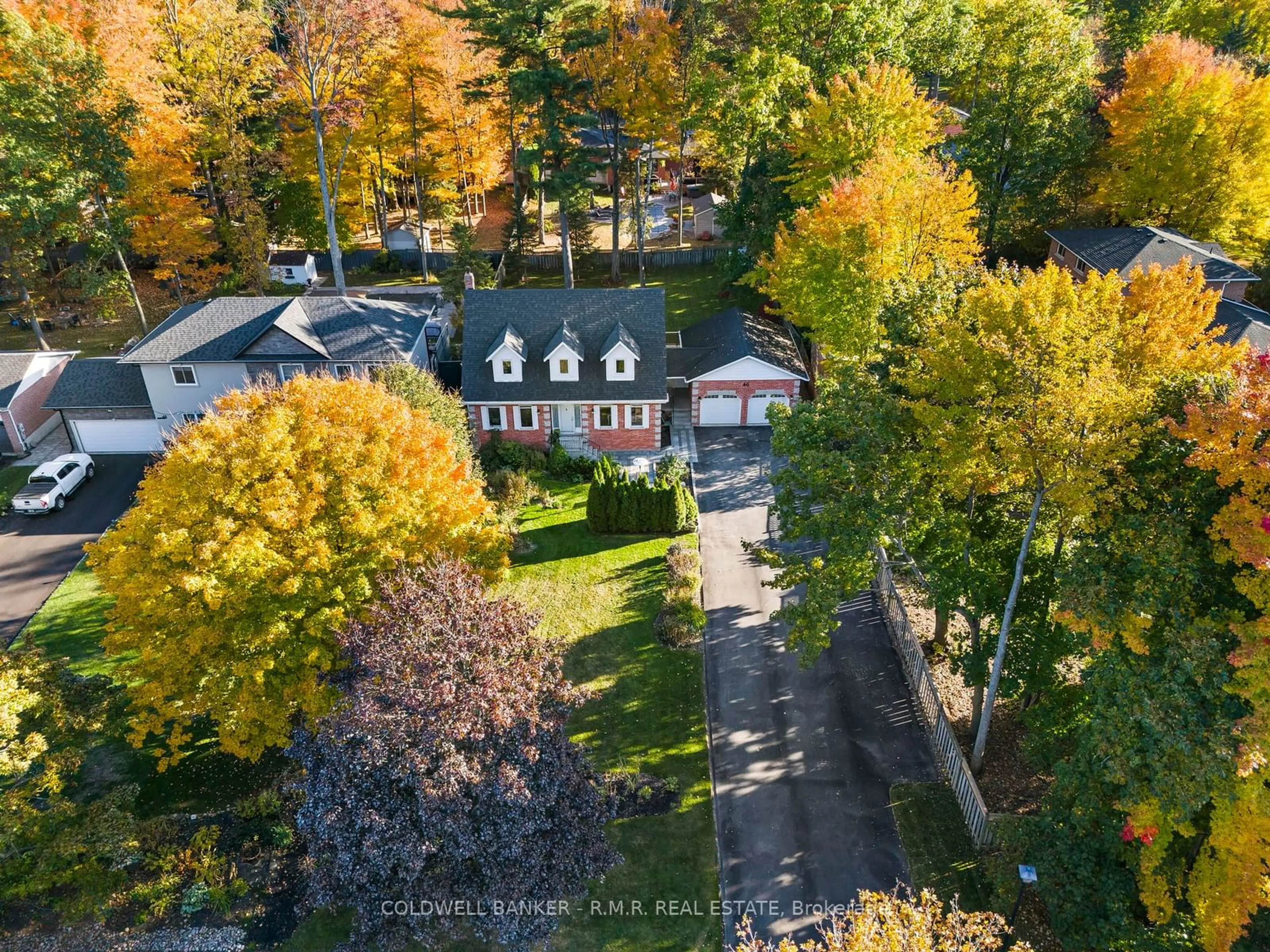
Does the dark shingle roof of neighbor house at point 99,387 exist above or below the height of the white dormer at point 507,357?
below

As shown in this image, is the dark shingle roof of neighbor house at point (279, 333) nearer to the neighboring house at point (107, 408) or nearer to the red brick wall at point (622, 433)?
the neighboring house at point (107, 408)

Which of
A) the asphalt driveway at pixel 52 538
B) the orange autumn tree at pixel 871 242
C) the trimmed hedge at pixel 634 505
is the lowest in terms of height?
the asphalt driveway at pixel 52 538

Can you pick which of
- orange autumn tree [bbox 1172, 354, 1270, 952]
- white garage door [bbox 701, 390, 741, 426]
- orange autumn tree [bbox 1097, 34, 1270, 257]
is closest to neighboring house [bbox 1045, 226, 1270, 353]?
orange autumn tree [bbox 1097, 34, 1270, 257]

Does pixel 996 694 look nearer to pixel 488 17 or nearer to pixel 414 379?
pixel 414 379

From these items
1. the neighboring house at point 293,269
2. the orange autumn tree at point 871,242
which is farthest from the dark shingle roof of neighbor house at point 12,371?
the orange autumn tree at point 871,242

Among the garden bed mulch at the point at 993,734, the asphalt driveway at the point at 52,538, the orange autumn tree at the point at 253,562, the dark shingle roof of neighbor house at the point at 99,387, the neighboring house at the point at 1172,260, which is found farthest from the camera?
the dark shingle roof of neighbor house at the point at 99,387

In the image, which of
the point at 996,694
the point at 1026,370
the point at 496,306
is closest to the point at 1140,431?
the point at 1026,370

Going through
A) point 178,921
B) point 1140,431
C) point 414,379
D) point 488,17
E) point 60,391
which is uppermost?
point 488,17
